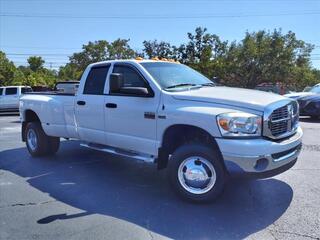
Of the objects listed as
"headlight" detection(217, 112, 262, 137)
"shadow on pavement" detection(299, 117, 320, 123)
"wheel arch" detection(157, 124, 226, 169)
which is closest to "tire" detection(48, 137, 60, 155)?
"wheel arch" detection(157, 124, 226, 169)

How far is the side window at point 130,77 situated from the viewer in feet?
20.4

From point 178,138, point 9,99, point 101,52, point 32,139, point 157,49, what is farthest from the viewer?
point 101,52

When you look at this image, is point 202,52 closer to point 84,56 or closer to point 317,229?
point 84,56

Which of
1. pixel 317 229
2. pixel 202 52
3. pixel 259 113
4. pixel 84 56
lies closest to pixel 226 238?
pixel 317 229

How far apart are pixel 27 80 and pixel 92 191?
131 ft


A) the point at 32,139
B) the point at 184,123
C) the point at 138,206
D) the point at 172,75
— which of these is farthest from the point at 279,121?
the point at 32,139

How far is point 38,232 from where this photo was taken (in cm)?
445

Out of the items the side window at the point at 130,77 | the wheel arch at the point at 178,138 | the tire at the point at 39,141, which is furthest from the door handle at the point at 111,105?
the tire at the point at 39,141

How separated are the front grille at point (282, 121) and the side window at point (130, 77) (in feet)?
6.65

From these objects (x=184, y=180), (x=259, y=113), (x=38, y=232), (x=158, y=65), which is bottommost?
(x=38, y=232)

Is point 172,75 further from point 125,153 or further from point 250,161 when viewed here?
point 250,161

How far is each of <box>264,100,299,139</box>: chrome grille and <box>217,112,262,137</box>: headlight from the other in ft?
0.39

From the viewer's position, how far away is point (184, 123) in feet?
17.5

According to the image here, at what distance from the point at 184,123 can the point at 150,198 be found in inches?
46.2
